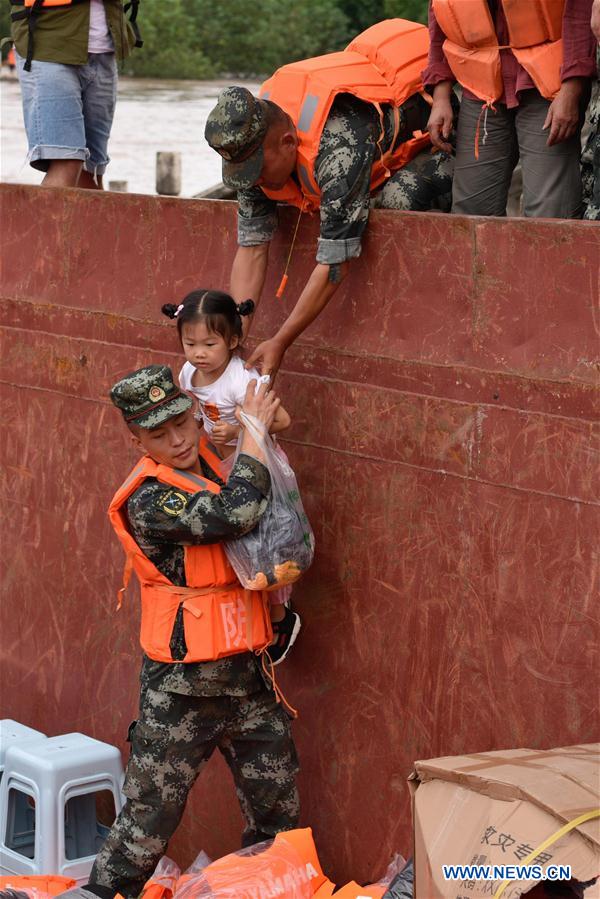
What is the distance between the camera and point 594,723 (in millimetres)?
4234

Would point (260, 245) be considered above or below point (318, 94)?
below

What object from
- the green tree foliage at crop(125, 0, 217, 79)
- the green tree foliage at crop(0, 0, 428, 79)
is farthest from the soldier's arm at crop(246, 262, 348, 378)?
the green tree foliage at crop(125, 0, 217, 79)

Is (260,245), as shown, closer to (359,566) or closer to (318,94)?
(318,94)

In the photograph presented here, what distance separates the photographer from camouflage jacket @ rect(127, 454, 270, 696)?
14.7 feet

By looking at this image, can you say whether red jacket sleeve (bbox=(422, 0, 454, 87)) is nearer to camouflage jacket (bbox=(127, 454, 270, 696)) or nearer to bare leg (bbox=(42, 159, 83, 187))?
camouflage jacket (bbox=(127, 454, 270, 696))

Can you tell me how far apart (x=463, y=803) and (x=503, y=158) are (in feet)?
7.40

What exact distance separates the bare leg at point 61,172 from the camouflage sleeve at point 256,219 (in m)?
1.59

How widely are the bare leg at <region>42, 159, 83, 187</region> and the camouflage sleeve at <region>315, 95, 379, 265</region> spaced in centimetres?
200

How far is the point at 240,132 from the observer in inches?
178

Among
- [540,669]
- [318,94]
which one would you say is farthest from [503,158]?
[540,669]

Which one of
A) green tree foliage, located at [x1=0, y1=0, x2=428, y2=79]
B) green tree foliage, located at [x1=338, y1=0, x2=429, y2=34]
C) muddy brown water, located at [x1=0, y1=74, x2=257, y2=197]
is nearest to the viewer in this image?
muddy brown water, located at [x1=0, y1=74, x2=257, y2=197]

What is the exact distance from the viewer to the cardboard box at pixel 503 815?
11.4 ft

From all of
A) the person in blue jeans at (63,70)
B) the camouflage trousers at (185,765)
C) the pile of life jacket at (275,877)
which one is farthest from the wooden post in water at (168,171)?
Answer: the pile of life jacket at (275,877)

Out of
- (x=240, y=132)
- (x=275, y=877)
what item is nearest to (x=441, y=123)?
(x=240, y=132)
